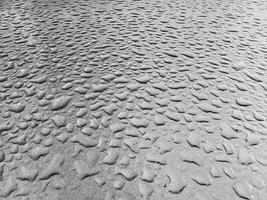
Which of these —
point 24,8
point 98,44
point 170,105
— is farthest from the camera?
point 24,8

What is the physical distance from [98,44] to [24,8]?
24cm

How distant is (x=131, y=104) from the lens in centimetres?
39

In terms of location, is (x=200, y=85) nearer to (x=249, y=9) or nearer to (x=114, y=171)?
(x=114, y=171)

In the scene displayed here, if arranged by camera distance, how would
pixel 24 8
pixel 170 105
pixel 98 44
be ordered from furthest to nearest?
pixel 24 8
pixel 98 44
pixel 170 105

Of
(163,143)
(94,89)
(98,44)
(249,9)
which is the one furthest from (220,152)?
(249,9)

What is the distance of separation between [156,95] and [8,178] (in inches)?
8.9

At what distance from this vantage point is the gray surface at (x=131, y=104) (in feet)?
0.94

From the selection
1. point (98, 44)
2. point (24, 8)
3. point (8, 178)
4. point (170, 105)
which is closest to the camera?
point (8, 178)

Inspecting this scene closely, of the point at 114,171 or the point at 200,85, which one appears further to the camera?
the point at 200,85

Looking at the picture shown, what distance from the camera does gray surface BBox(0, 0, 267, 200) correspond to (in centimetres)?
29

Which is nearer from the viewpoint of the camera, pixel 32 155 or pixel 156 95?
pixel 32 155

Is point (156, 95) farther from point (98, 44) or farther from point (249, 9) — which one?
point (249, 9)

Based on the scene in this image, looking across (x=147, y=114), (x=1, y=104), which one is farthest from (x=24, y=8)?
(x=147, y=114)

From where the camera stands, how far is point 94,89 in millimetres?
416
